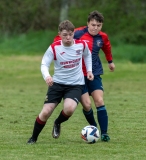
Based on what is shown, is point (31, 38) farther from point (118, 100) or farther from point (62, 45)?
point (62, 45)

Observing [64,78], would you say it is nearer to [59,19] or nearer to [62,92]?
[62,92]

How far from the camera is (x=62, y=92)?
827 centimetres

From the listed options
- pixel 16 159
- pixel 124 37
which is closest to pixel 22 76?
pixel 124 37

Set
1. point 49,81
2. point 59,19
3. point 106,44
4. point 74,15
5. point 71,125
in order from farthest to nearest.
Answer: point 59,19 < point 74,15 < point 71,125 < point 106,44 < point 49,81

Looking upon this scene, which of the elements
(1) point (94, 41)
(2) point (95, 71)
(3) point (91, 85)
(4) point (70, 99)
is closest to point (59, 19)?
(1) point (94, 41)

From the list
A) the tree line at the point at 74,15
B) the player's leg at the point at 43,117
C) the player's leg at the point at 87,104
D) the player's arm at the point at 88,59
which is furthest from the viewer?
the tree line at the point at 74,15

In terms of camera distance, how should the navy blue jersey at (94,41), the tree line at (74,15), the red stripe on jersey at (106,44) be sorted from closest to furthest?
1. the navy blue jersey at (94,41)
2. the red stripe on jersey at (106,44)
3. the tree line at (74,15)

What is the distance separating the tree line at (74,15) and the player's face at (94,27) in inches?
901

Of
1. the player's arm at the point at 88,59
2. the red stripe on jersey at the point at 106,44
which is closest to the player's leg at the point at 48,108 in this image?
the player's arm at the point at 88,59

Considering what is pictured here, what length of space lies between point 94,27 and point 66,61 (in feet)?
2.68

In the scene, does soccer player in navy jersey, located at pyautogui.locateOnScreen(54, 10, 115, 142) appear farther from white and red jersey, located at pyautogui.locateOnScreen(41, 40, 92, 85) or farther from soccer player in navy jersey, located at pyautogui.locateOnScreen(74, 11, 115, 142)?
white and red jersey, located at pyautogui.locateOnScreen(41, 40, 92, 85)

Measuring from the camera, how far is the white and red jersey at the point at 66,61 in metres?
8.16

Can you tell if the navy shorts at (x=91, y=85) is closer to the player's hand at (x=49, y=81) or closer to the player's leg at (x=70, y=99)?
the player's leg at (x=70, y=99)

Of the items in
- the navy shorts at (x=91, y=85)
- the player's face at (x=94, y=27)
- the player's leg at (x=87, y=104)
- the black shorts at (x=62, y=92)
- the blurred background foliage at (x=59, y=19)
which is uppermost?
the player's face at (x=94, y=27)
